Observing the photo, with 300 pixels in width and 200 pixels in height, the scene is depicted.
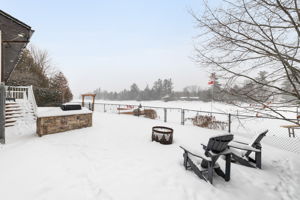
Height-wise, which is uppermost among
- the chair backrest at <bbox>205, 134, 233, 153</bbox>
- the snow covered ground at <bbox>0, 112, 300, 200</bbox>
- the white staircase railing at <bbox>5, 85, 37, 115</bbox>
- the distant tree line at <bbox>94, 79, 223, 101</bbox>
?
the distant tree line at <bbox>94, 79, 223, 101</bbox>

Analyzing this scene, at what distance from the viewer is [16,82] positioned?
14164mm

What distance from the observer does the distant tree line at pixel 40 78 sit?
48.5ft

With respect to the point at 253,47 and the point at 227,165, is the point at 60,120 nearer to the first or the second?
the point at 227,165

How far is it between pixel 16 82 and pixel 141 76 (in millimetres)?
70381

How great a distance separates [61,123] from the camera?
5449 millimetres

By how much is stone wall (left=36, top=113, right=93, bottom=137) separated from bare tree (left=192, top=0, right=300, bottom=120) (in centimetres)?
570

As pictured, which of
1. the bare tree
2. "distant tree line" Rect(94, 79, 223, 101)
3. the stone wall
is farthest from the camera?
"distant tree line" Rect(94, 79, 223, 101)

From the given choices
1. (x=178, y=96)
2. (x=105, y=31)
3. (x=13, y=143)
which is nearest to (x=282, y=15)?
(x=13, y=143)

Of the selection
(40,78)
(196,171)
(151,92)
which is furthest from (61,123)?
(151,92)

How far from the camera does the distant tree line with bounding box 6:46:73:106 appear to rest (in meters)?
14.8

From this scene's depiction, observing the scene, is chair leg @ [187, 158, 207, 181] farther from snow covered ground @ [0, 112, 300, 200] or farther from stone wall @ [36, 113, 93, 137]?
stone wall @ [36, 113, 93, 137]

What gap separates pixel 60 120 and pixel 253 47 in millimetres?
6524

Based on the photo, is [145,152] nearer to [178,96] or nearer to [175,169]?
[175,169]

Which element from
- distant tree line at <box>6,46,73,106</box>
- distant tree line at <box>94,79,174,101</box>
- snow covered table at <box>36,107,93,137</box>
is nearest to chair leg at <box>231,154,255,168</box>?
snow covered table at <box>36,107,93,137</box>
